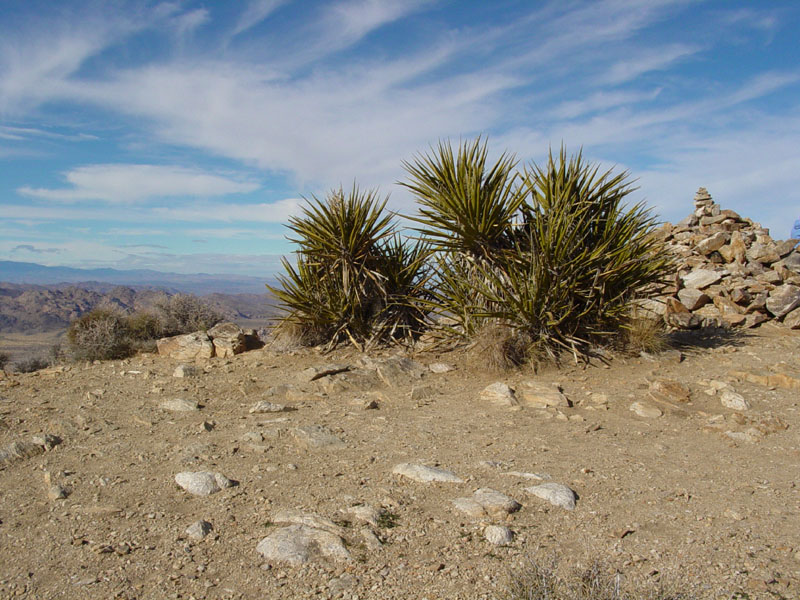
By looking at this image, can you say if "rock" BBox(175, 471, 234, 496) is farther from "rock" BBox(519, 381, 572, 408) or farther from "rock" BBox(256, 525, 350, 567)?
"rock" BBox(519, 381, 572, 408)

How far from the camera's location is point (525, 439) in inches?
208

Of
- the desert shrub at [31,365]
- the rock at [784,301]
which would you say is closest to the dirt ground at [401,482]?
the desert shrub at [31,365]

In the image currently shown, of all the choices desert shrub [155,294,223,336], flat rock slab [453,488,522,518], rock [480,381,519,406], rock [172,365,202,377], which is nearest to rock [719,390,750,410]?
rock [480,381,519,406]

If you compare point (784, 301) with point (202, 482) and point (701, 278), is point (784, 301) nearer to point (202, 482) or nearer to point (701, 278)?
point (701, 278)

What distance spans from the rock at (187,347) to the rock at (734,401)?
747 cm

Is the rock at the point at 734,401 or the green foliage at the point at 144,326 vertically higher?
the green foliage at the point at 144,326

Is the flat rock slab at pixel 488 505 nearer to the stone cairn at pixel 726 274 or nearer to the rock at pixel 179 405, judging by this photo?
the rock at pixel 179 405

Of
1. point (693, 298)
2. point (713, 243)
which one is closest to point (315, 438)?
point (693, 298)

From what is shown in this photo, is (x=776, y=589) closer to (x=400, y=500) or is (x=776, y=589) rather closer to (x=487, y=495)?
(x=487, y=495)

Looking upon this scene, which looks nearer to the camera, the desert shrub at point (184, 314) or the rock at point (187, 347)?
the rock at point (187, 347)

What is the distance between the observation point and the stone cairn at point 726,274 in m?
10.8

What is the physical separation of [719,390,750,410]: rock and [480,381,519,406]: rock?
2358mm

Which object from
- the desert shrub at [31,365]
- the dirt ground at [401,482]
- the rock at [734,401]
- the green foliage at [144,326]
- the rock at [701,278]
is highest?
the rock at [701,278]

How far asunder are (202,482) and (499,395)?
3.72 m
